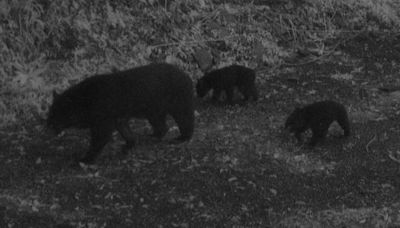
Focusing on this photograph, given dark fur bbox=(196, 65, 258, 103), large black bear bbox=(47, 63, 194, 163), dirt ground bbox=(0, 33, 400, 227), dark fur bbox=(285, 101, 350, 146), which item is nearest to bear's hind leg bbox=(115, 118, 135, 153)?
large black bear bbox=(47, 63, 194, 163)

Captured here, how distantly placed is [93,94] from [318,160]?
3.03 metres

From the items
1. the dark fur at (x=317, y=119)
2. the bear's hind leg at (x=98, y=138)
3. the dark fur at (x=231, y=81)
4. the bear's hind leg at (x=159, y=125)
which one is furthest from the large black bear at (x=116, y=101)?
the dark fur at (x=231, y=81)

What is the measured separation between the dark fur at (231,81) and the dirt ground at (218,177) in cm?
23

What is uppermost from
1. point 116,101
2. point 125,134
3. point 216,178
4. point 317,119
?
point 116,101

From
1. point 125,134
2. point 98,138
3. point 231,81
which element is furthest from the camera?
point 231,81

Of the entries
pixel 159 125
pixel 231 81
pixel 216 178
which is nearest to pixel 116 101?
pixel 159 125

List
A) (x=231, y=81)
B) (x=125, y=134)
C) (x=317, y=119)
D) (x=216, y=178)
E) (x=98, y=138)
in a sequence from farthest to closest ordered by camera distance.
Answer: (x=231, y=81)
(x=317, y=119)
(x=125, y=134)
(x=98, y=138)
(x=216, y=178)

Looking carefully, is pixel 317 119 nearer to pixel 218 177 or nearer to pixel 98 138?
pixel 218 177

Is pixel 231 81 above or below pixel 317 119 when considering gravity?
above

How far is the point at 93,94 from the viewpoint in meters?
7.73

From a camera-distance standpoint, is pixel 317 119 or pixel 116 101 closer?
pixel 116 101

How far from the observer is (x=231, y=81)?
1036cm

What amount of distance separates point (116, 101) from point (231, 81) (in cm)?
303

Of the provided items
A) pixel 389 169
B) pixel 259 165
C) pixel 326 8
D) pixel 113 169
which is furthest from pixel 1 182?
pixel 326 8
